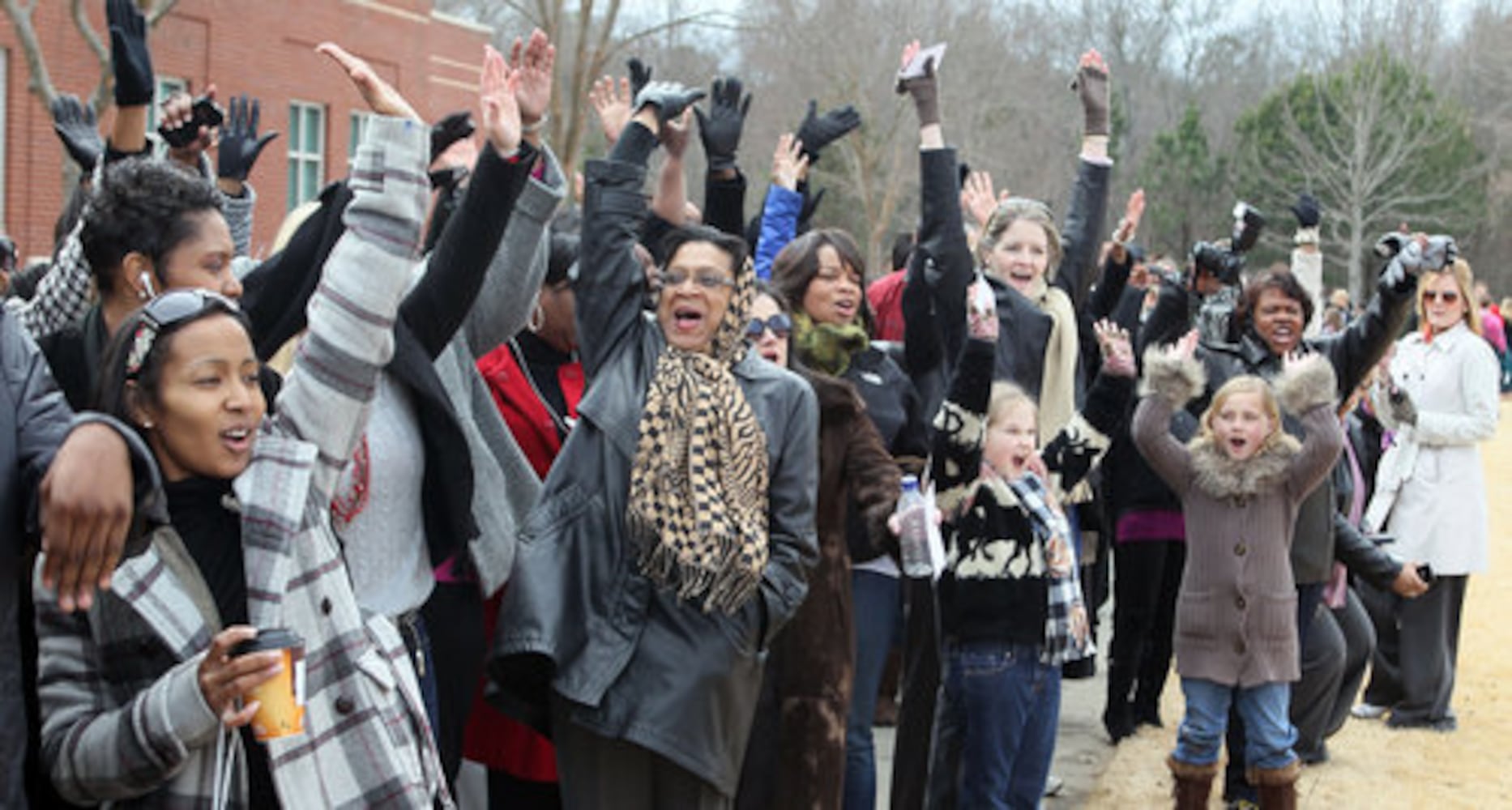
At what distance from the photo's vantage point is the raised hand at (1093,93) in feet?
22.6

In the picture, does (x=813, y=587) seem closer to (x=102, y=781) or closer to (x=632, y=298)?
(x=632, y=298)

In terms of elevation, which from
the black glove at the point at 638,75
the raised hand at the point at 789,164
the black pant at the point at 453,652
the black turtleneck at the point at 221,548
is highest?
the black glove at the point at 638,75

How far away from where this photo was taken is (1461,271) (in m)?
8.45

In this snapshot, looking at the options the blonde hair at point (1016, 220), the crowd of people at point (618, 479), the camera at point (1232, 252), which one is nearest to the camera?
the crowd of people at point (618, 479)

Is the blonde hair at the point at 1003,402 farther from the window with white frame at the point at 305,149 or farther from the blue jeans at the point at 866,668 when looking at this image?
the window with white frame at the point at 305,149

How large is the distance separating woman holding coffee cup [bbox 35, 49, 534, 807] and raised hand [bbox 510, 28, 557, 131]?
650mm

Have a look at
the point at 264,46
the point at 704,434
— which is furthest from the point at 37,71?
the point at 704,434

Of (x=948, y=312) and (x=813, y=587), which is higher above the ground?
(x=948, y=312)

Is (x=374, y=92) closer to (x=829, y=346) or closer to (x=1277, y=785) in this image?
(x=829, y=346)

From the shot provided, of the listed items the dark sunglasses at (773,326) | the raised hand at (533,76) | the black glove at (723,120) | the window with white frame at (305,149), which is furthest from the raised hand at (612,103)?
the window with white frame at (305,149)

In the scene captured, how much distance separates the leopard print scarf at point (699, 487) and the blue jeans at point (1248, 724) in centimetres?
257

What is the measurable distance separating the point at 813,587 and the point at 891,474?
1.38 ft

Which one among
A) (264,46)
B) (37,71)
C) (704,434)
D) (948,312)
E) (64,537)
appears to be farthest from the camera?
(264,46)

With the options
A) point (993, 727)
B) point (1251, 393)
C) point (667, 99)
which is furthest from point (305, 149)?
point (667, 99)
